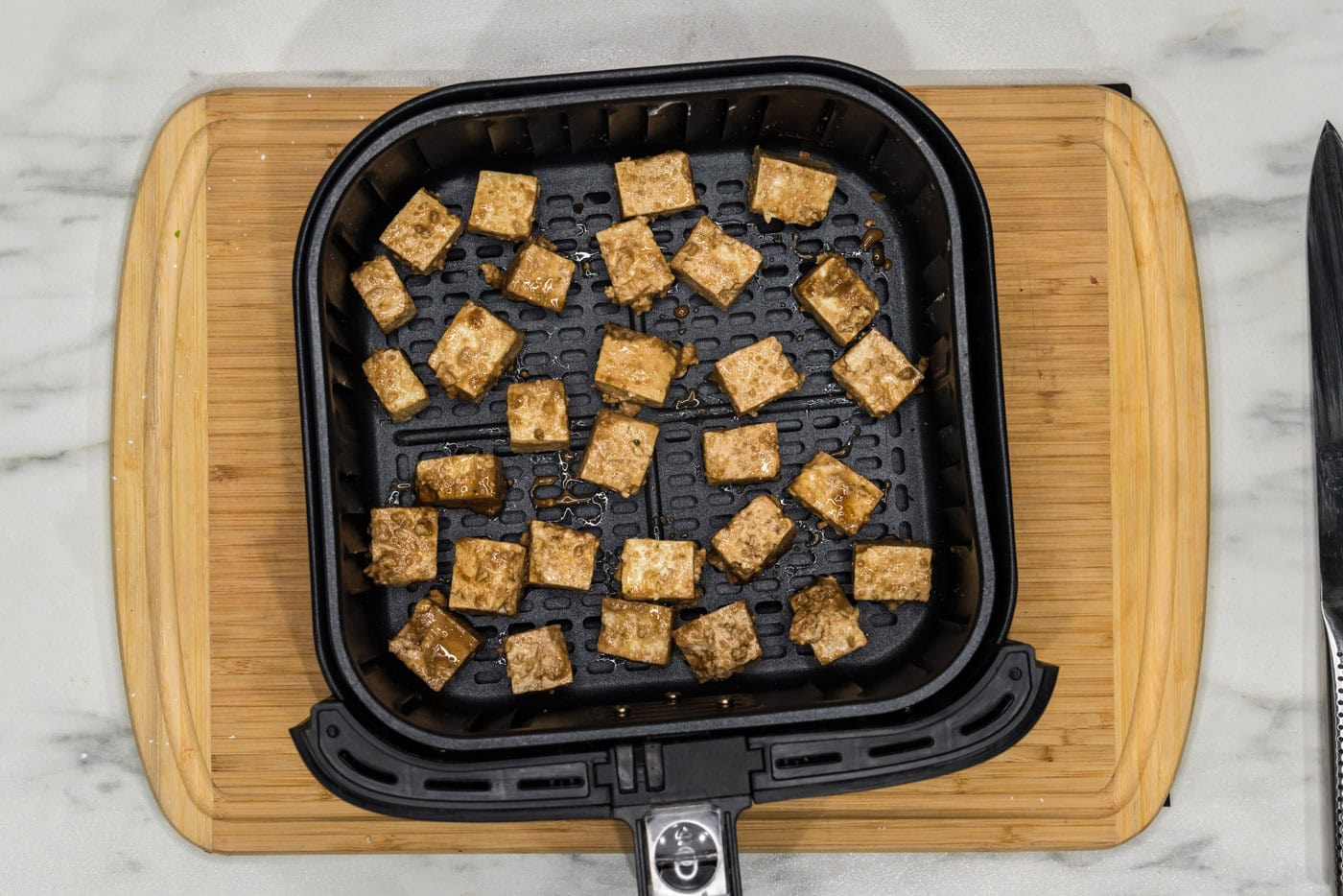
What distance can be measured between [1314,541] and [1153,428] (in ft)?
1.83

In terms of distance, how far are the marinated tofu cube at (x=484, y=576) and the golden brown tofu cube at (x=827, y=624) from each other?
637mm

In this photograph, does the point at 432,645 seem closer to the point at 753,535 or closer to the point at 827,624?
the point at 753,535

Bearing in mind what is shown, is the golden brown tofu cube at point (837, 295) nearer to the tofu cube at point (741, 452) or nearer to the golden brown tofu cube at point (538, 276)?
the tofu cube at point (741, 452)

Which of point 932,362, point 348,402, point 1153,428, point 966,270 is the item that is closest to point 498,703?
point 348,402

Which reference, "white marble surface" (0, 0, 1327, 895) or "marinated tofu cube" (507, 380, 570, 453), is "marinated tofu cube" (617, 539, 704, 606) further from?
"white marble surface" (0, 0, 1327, 895)

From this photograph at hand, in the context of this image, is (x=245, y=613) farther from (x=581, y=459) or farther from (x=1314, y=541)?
(x=1314, y=541)

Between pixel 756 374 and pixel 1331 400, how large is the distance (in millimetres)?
1415

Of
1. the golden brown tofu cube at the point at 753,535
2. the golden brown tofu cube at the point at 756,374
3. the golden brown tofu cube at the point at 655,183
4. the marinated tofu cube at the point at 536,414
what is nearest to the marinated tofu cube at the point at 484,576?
the marinated tofu cube at the point at 536,414

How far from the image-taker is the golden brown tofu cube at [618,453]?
2.10 meters

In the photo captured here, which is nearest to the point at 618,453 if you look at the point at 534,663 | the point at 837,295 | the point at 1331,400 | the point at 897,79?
the point at 534,663

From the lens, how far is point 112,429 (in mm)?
2236

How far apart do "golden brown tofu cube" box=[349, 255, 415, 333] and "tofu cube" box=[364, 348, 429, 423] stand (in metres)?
0.09

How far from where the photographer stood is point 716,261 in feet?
6.93

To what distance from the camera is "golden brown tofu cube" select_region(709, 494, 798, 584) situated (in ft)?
6.91
